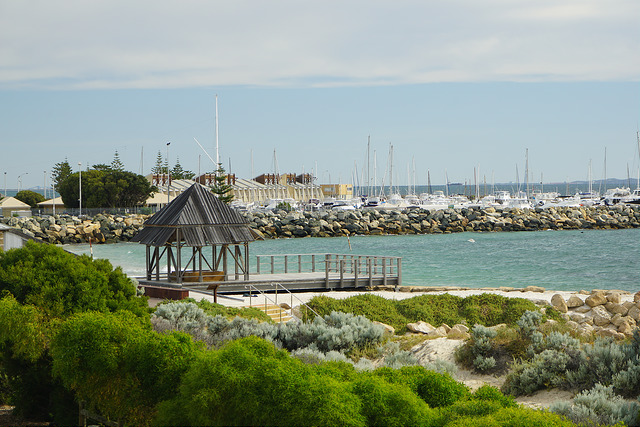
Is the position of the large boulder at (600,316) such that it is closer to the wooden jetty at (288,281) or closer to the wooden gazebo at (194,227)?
the wooden jetty at (288,281)

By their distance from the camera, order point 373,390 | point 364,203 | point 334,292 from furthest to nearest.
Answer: point 364,203 < point 334,292 < point 373,390

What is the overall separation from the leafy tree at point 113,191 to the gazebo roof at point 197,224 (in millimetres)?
61790

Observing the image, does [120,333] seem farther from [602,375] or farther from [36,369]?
[602,375]

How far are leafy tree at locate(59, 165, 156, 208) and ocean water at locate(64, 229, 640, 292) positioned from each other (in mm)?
15556

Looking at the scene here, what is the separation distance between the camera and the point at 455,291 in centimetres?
2662

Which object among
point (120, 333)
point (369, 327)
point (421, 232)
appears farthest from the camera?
point (421, 232)

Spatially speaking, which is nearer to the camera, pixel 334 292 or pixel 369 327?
pixel 369 327

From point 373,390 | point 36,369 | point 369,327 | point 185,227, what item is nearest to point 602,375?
point 373,390

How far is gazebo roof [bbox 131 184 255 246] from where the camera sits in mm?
21344

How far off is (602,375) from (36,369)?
24.1 ft

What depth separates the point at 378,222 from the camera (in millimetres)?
80625

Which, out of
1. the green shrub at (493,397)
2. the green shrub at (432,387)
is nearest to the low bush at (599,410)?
the green shrub at (493,397)

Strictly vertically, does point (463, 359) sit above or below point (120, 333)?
below

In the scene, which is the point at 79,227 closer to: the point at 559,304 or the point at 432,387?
the point at 559,304
